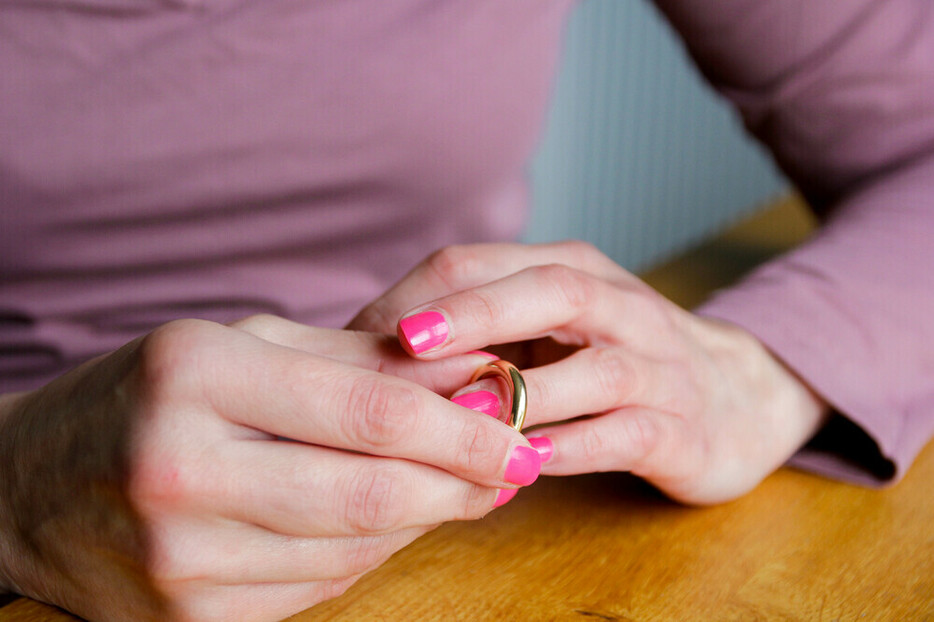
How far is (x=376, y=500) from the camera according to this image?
0.34 m

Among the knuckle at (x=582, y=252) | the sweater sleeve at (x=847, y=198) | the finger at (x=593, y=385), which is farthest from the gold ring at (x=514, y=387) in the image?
the sweater sleeve at (x=847, y=198)

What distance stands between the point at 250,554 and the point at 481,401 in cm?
13

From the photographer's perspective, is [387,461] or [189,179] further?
[189,179]

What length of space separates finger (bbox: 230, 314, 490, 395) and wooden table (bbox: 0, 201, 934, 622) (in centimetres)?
9

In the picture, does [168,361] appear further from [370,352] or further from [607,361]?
[607,361]

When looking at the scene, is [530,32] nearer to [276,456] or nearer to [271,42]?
[271,42]

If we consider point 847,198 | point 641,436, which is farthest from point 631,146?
point 641,436

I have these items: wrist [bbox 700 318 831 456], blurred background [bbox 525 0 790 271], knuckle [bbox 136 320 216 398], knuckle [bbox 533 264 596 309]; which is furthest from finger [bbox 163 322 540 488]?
blurred background [bbox 525 0 790 271]

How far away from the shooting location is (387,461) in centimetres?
35

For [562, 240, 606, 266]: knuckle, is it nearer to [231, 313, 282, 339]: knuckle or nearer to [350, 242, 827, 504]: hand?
[350, 242, 827, 504]: hand

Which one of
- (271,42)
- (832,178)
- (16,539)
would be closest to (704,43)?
(832,178)

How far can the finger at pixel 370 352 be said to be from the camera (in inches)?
15.7

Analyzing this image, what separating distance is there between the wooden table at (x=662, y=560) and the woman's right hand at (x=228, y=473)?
49mm

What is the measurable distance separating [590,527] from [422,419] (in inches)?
6.8
